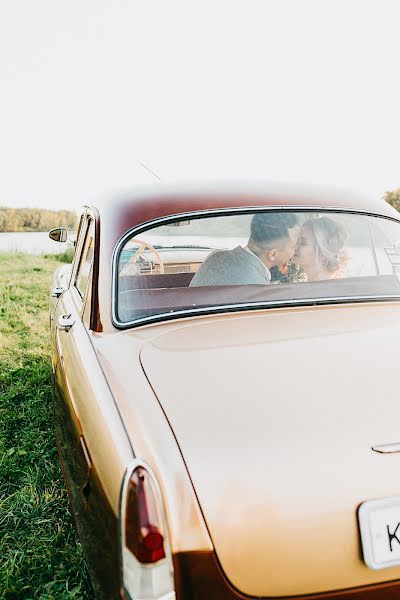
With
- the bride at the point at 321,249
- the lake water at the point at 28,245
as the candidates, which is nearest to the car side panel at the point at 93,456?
the bride at the point at 321,249

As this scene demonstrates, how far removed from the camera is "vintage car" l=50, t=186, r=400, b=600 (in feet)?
4.62

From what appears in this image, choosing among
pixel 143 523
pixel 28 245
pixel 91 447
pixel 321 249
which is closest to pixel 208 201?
pixel 321 249

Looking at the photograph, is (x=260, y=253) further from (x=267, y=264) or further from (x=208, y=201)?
(x=208, y=201)

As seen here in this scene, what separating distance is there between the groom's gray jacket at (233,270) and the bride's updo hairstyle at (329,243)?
0.99 feet

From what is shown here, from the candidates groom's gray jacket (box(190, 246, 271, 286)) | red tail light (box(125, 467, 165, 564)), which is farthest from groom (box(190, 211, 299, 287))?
Result: red tail light (box(125, 467, 165, 564))

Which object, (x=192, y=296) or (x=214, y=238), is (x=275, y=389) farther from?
(x=214, y=238)

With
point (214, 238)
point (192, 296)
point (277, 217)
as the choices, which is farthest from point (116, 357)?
point (214, 238)

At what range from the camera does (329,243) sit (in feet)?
9.51

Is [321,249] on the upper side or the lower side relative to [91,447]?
upper

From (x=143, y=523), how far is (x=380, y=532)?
1.89 ft

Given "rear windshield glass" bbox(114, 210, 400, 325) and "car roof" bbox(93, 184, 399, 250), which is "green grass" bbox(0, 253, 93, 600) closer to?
"rear windshield glass" bbox(114, 210, 400, 325)

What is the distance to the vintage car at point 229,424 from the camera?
1409mm

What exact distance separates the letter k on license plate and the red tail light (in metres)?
0.49

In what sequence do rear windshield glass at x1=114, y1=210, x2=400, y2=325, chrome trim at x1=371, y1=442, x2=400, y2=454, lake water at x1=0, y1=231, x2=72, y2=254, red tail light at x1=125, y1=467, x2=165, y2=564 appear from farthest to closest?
lake water at x1=0, y1=231, x2=72, y2=254
rear windshield glass at x1=114, y1=210, x2=400, y2=325
chrome trim at x1=371, y1=442, x2=400, y2=454
red tail light at x1=125, y1=467, x2=165, y2=564
